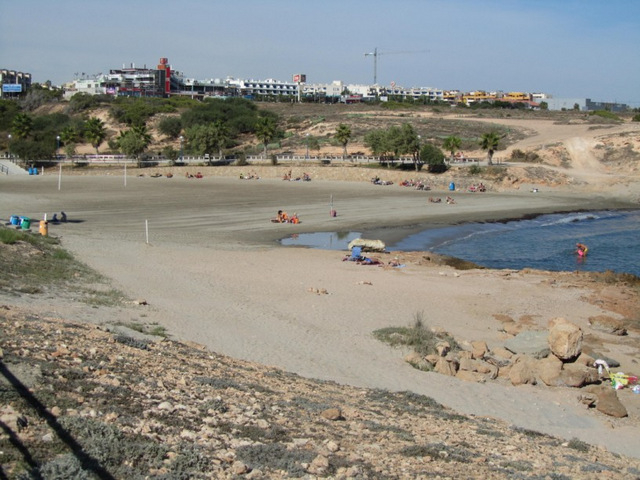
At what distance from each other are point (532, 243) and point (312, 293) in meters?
17.7

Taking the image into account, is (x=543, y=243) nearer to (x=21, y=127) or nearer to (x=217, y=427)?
(x=217, y=427)

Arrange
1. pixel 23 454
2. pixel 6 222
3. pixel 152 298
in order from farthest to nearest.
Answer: pixel 6 222 < pixel 152 298 < pixel 23 454

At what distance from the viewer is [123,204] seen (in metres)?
42.2

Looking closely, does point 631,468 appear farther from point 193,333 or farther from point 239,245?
point 239,245

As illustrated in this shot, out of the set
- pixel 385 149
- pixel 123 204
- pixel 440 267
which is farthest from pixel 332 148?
pixel 440 267

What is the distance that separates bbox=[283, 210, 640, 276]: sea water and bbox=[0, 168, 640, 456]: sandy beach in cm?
191

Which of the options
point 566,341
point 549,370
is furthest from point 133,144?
point 549,370

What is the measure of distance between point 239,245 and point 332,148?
168 feet

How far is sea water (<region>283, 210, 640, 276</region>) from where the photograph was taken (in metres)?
29.6

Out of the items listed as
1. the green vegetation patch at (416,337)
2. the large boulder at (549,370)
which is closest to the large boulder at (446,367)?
the green vegetation patch at (416,337)

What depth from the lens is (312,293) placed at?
20.5 metres

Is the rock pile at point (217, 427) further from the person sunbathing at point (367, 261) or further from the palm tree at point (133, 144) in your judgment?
the palm tree at point (133, 144)

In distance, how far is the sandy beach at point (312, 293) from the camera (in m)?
13.4

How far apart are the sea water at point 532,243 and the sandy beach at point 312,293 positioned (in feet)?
6.26
